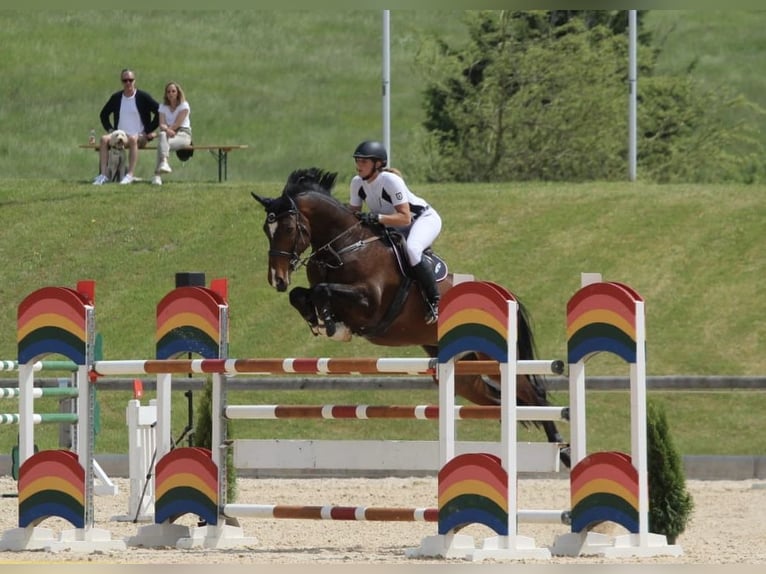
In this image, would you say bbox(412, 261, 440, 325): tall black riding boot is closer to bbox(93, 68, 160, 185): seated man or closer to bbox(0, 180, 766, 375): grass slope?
bbox(0, 180, 766, 375): grass slope

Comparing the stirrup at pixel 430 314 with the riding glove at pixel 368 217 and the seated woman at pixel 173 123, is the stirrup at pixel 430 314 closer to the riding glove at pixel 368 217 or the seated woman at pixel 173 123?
the riding glove at pixel 368 217

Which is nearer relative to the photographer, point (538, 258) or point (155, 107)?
point (538, 258)

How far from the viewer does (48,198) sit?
19.0m

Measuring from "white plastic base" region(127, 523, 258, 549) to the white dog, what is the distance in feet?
34.8

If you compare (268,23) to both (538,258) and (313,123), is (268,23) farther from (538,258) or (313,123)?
(538,258)

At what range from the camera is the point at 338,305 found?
28.6 feet

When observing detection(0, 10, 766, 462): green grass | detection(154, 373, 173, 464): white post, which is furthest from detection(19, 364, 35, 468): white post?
detection(0, 10, 766, 462): green grass

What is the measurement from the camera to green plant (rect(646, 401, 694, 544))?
26.3 feet

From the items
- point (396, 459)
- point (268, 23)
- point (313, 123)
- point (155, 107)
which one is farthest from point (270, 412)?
point (268, 23)

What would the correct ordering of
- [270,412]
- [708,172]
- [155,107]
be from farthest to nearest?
[708,172] < [155,107] < [270,412]

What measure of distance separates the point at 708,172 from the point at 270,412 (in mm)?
26364

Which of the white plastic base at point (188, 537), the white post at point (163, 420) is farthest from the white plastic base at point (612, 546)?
the white post at point (163, 420)

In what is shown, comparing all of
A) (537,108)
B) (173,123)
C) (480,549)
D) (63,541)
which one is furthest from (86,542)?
(537,108)

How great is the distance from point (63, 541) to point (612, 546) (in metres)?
2.68
